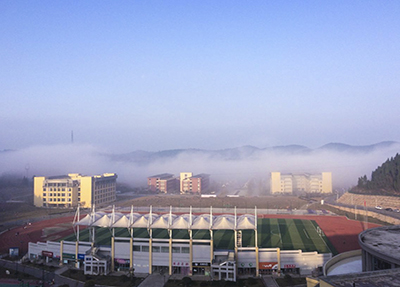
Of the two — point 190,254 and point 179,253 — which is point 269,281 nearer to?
point 190,254

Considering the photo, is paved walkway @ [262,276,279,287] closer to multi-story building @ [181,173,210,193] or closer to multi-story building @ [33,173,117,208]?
multi-story building @ [33,173,117,208]

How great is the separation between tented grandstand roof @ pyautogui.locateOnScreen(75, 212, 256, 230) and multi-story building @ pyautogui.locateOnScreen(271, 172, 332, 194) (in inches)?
2249

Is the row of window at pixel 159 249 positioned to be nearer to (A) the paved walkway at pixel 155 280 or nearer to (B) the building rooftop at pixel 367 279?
(A) the paved walkway at pixel 155 280

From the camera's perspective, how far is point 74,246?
2644 centimetres

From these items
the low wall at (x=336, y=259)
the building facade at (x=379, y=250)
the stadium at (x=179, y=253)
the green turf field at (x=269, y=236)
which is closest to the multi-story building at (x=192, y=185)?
the green turf field at (x=269, y=236)

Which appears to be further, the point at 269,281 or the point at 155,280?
the point at 155,280

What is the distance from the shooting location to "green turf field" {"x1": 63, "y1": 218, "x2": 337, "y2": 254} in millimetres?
29891

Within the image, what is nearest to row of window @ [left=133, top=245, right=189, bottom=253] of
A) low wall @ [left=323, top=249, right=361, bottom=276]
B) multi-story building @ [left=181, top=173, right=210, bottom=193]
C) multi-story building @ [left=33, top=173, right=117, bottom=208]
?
low wall @ [left=323, top=249, right=361, bottom=276]

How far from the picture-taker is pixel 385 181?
5766 cm

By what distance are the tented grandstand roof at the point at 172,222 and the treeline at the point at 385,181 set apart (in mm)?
39208

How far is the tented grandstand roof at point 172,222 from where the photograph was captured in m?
24.6

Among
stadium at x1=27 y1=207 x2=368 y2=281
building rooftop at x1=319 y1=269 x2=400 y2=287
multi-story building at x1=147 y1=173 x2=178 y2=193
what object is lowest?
multi-story building at x1=147 y1=173 x2=178 y2=193

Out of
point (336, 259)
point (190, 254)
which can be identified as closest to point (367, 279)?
point (336, 259)

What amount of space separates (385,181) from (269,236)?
34939 mm
